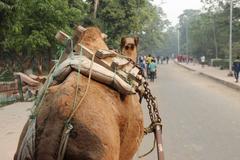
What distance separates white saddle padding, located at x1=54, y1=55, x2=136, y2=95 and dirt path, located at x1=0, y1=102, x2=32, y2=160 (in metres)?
4.91

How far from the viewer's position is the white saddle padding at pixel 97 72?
3.46 m

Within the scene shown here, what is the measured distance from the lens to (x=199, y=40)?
3056 inches

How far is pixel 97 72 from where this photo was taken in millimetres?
3475

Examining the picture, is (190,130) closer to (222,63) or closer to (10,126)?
(10,126)

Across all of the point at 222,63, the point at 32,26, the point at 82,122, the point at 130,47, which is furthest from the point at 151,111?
the point at 222,63

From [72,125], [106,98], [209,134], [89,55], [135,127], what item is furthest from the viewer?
[209,134]

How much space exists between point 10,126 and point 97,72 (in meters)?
8.50

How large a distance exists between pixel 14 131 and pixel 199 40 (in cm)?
6856

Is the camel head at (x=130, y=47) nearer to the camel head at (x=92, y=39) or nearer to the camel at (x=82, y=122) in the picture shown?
the camel head at (x=92, y=39)

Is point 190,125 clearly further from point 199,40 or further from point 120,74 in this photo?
point 199,40

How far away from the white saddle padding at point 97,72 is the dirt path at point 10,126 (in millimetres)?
4912

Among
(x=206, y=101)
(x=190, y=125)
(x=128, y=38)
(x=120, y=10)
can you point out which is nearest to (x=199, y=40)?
(x=120, y=10)

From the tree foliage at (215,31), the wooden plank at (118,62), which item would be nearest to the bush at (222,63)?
the tree foliage at (215,31)

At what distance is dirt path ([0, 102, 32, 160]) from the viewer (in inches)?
345
